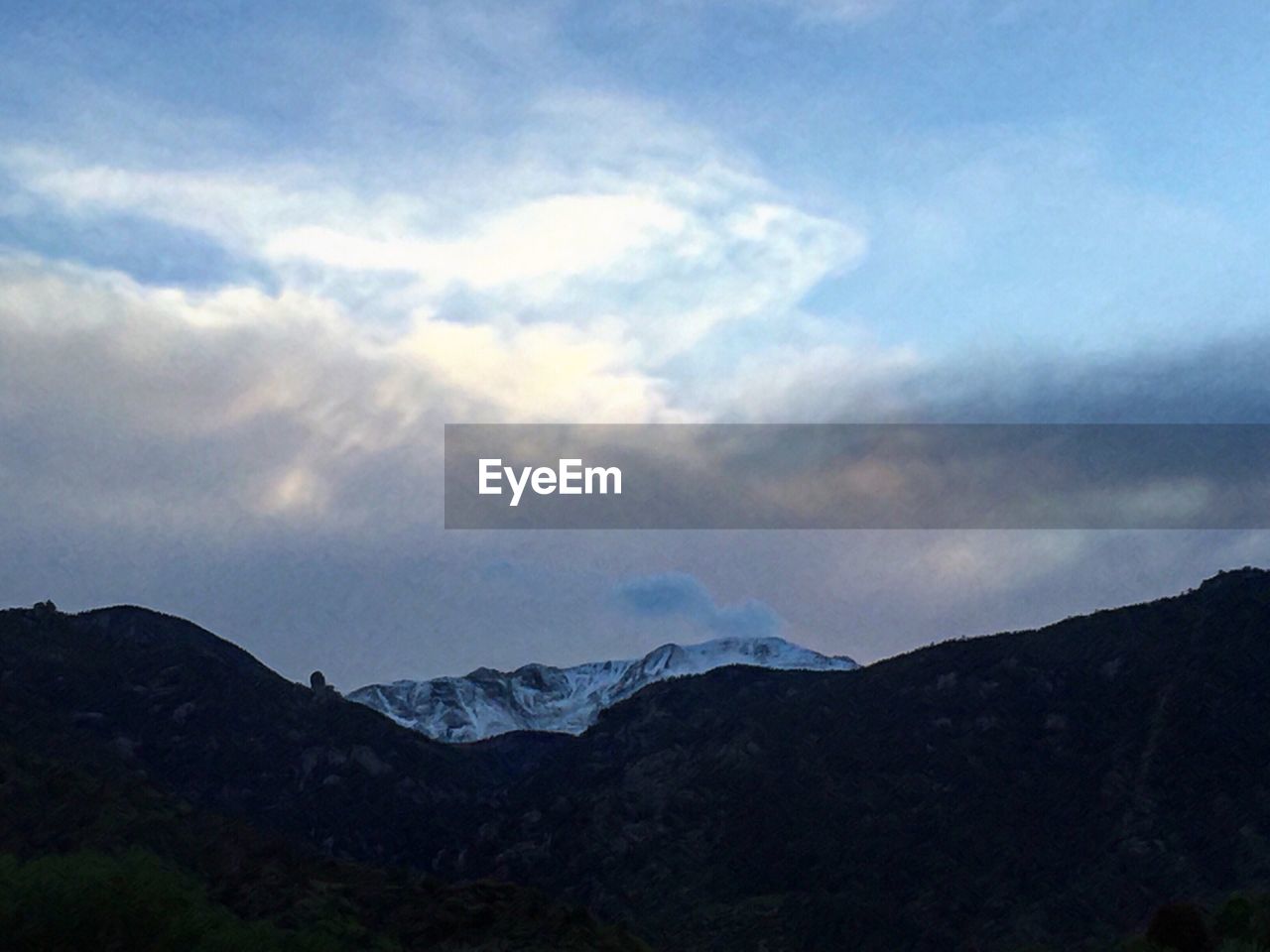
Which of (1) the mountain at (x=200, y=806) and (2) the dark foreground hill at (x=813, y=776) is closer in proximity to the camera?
(1) the mountain at (x=200, y=806)

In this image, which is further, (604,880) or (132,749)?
(132,749)

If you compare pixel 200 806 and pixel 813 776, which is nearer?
pixel 200 806

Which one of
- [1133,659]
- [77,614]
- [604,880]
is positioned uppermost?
[77,614]

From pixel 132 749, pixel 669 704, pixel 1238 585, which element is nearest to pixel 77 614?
pixel 132 749

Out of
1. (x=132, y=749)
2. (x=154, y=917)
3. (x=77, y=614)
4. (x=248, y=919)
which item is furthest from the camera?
(x=77, y=614)

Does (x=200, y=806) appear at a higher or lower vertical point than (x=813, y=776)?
lower

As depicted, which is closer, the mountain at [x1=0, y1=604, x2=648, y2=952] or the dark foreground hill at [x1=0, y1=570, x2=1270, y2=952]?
the mountain at [x1=0, y1=604, x2=648, y2=952]

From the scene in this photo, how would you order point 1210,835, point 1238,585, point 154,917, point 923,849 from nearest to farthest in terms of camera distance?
point 154,917
point 1210,835
point 923,849
point 1238,585

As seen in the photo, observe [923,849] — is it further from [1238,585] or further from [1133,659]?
[1238,585]
